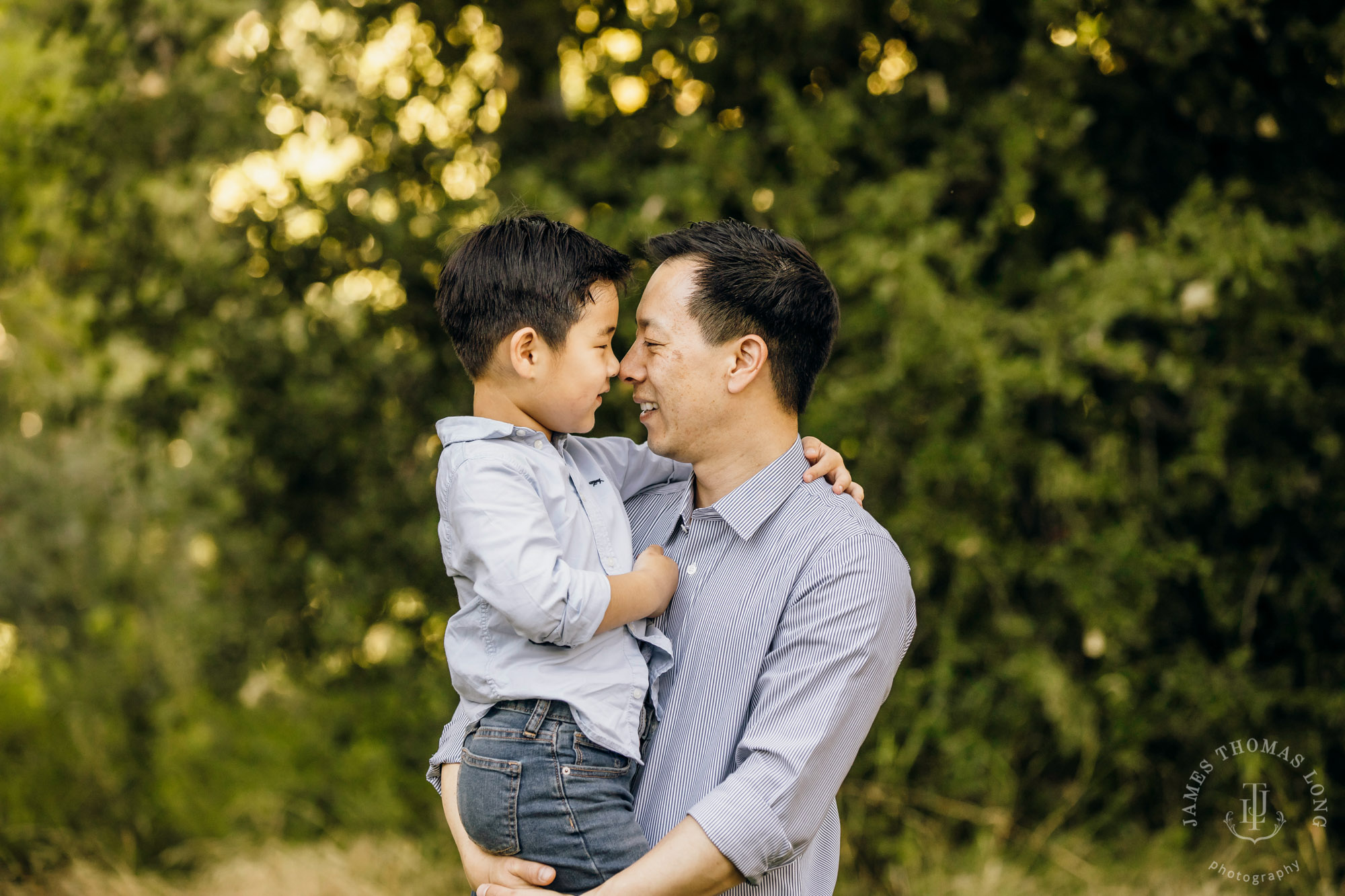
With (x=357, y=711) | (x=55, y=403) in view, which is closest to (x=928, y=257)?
(x=357, y=711)

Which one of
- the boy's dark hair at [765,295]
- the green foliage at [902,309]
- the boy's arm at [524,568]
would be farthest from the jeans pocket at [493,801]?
the green foliage at [902,309]

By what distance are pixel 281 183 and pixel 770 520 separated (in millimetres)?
2996

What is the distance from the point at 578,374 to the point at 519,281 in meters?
0.19

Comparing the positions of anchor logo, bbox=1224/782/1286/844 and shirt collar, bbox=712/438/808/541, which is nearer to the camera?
shirt collar, bbox=712/438/808/541

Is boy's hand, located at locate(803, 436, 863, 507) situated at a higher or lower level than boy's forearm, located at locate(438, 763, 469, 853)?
higher

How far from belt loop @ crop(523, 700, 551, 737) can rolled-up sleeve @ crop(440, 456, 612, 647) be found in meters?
0.10

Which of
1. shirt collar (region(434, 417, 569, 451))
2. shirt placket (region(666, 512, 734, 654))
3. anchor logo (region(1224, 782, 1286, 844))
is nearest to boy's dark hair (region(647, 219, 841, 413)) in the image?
shirt placket (region(666, 512, 734, 654))

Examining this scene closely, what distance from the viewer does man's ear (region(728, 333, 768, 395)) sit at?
2.02m

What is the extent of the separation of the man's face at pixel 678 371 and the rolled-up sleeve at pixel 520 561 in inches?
14.4

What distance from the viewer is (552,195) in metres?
3.71

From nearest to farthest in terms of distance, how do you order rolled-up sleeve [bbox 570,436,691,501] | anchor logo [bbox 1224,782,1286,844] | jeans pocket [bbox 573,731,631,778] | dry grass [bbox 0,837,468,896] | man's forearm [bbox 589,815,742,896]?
1. man's forearm [bbox 589,815,742,896]
2. jeans pocket [bbox 573,731,631,778]
3. rolled-up sleeve [bbox 570,436,691,501]
4. anchor logo [bbox 1224,782,1286,844]
5. dry grass [bbox 0,837,468,896]

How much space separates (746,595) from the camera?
1869 mm

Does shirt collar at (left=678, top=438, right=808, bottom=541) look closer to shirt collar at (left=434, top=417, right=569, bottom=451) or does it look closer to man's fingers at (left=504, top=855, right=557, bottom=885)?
shirt collar at (left=434, top=417, right=569, bottom=451)

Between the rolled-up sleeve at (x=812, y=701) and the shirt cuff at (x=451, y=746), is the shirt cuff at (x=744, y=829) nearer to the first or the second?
the rolled-up sleeve at (x=812, y=701)
